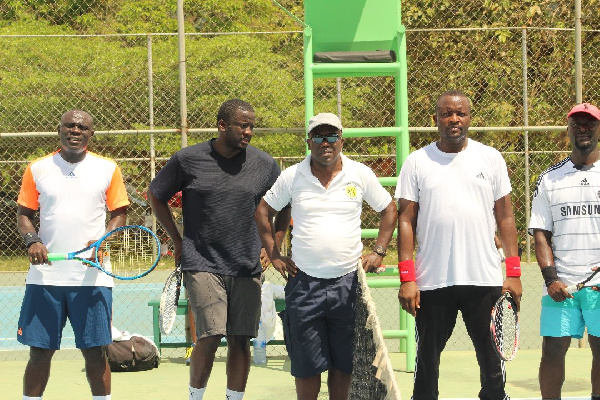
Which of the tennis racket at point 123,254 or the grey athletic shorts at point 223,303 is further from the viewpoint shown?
the grey athletic shorts at point 223,303

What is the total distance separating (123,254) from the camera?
723cm

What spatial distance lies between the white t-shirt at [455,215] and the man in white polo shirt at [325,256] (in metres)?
0.38

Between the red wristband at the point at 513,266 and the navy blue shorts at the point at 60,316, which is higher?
the red wristband at the point at 513,266

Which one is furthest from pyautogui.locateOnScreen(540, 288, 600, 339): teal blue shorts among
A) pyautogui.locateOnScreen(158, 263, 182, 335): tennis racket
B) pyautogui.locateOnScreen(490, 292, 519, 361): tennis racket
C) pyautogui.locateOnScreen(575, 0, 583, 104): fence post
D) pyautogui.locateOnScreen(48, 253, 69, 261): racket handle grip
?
pyautogui.locateOnScreen(575, 0, 583, 104): fence post

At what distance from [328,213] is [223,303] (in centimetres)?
98

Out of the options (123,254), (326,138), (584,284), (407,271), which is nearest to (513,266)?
(407,271)

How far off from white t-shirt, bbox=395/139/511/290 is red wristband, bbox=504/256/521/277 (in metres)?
0.07

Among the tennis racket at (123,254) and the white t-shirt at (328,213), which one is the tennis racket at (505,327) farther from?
the tennis racket at (123,254)

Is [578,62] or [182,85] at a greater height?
[578,62]

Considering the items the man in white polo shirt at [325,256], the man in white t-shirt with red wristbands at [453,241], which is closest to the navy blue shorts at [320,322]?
the man in white polo shirt at [325,256]

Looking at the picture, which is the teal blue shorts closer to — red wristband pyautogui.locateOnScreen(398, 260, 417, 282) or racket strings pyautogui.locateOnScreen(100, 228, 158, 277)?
red wristband pyautogui.locateOnScreen(398, 260, 417, 282)

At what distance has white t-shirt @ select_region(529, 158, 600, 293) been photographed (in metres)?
6.29

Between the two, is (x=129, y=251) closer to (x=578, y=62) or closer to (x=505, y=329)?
(x=505, y=329)

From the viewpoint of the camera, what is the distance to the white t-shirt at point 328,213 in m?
5.95
